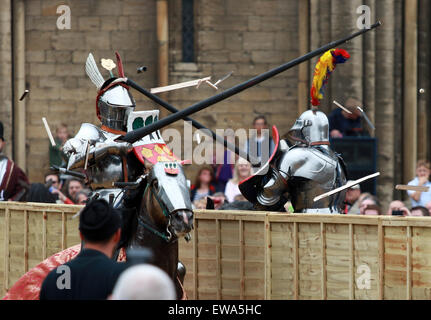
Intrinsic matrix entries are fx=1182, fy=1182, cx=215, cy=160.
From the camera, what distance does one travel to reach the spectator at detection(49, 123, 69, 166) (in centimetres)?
1585

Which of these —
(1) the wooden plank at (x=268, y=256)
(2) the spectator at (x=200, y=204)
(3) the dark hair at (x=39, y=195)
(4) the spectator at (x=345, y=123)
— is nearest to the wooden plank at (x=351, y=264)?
(1) the wooden plank at (x=268, y=256)

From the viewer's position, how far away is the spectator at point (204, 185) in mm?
14109

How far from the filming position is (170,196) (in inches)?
319

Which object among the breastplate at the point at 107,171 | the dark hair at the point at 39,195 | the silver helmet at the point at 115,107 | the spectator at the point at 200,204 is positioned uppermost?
the silver helmet at the point at 115,107

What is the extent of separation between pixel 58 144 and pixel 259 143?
362cm

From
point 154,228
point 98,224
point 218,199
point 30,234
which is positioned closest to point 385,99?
point 218,199

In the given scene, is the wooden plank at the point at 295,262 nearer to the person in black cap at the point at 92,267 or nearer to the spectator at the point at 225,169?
the person in black cap at the point at 92,267

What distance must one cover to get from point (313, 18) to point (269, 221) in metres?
7.95

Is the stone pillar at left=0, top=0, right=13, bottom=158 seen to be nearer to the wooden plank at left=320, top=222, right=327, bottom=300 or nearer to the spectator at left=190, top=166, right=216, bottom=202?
the spectator at left=190, top=166, right=216, bottom=202

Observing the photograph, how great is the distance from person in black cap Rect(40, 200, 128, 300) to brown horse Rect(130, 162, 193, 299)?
1.82 metres

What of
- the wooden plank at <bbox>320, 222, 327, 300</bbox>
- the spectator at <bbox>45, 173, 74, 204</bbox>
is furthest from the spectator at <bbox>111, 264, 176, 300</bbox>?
the spectator at <bbox>45, 173, 74, 204</bbox>

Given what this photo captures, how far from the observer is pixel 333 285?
31.1ft

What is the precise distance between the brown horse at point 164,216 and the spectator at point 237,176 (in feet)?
16.0
